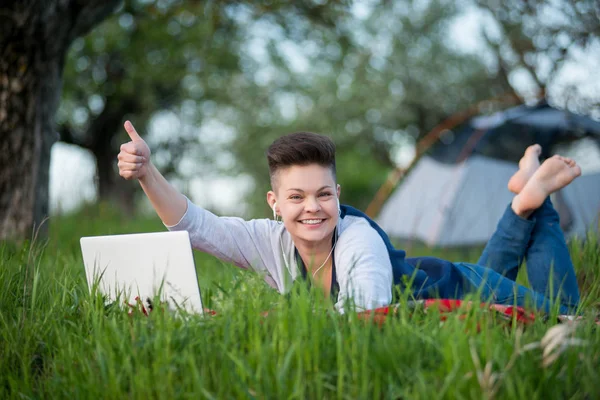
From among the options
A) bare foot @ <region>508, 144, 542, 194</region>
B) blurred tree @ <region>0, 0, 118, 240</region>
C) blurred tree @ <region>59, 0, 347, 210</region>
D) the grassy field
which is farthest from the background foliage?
the grassy field

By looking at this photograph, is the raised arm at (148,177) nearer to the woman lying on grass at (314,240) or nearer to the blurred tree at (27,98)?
the woman lying on grass at (314,240)

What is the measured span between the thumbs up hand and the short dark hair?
48 centimetres

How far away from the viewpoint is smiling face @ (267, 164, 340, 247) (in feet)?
8.00

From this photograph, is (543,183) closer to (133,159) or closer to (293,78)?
(133,159)

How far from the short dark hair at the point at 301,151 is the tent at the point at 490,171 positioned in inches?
200

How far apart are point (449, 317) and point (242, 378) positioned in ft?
2.01

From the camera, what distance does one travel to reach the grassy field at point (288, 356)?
1.55 m

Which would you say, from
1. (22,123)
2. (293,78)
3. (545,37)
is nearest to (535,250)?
(22,123)

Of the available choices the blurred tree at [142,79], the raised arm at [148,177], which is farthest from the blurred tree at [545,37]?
the raised arm at [148,177]

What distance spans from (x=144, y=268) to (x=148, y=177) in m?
0.42

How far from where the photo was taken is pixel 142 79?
13328mm

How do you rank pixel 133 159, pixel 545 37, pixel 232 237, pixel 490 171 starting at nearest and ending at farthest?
1. pixel 133 159
2. pixel 232 237
3. pixel 490 171
4. pixel 545 37

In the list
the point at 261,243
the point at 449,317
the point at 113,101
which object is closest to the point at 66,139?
the point at 113,101

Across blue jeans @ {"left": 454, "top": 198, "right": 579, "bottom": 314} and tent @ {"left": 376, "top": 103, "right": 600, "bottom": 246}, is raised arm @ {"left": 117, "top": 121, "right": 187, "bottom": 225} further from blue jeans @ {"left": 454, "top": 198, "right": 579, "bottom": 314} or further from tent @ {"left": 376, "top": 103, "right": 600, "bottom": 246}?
tent @ {"left": 376, "top": 103, "right": 600, "bottom": 246}
